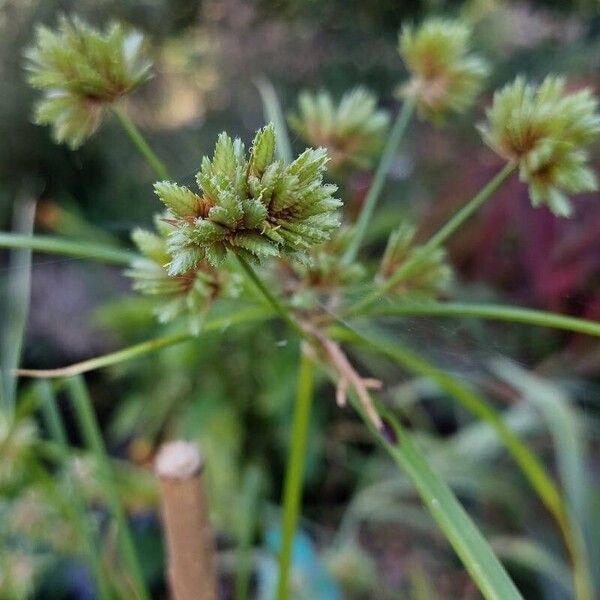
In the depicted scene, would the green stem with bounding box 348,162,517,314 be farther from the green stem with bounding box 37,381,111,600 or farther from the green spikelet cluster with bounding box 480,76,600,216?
the green stem with bounding box 37,381,111,600

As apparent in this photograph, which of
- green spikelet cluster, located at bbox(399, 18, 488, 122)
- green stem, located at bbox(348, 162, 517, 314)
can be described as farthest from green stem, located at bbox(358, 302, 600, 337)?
green spikelet cluster, located at bbox(399, 18, 488, 122)

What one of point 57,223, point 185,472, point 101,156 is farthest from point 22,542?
point 101,156

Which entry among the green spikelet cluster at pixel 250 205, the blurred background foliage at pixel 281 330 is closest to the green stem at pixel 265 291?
the green spikelet cluster at pixel 250 205

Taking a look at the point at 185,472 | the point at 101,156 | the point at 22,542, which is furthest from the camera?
the point at 101,156

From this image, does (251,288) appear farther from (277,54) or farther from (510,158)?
(277,54)

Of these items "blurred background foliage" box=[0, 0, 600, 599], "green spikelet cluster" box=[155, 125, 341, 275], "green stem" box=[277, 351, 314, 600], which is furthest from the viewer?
"blurred background foliage" box=[0, 0, 600, 599]

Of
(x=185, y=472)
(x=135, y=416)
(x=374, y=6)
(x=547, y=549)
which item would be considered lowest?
(x=547, y=549)
